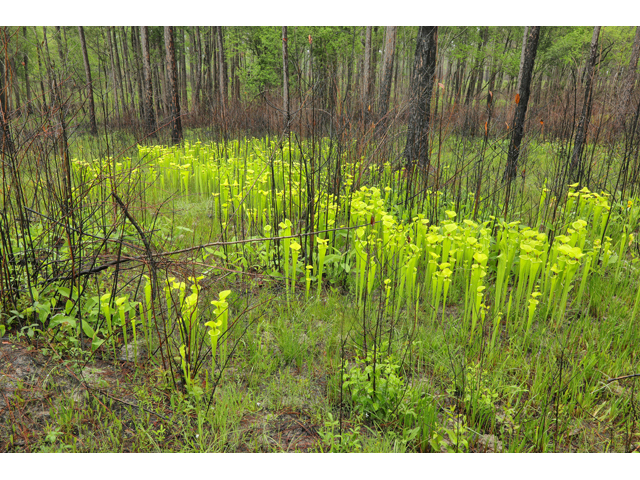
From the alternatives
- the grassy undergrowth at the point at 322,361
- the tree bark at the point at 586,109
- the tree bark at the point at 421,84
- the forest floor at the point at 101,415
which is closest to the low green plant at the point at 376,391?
the grassy undergrowth at the point at 322,361

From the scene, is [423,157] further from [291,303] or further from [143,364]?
[143,364]

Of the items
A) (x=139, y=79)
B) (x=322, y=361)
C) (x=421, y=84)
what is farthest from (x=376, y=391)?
(x=139, y=79)

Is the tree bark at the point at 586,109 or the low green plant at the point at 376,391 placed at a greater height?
the tree bark at the point at 586,109

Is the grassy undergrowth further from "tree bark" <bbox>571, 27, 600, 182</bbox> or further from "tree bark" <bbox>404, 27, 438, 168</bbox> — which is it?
"tree bark" <bbox>404, 27, 438, 168</bbox>

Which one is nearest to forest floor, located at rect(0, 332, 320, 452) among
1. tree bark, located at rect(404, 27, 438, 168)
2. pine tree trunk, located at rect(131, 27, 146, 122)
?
tree bark, located at rect(404, 27, 438, 168)

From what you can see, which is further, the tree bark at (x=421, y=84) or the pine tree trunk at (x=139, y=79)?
the pine tree trunk at (x=139, y=79)

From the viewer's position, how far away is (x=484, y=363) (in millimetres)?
1968

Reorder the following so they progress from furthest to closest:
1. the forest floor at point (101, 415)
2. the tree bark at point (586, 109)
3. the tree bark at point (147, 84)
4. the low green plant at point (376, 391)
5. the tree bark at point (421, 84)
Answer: the tree bark at point (147, 84)
the tree bark at point (421, 84)
the tree bark at point (586, 109)
the low green plant at point (376, 391)
the forest floor at point (101, 415)

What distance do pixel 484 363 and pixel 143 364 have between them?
1.84 m

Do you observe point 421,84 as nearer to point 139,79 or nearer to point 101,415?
point 101,415

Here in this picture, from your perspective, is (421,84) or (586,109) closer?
(586,109)

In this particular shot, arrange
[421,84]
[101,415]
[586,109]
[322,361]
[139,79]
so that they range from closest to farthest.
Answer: [101,415]
[322,361]
[586,109]
[421,84]
[139,79]

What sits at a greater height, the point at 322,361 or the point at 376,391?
the point at 376,391

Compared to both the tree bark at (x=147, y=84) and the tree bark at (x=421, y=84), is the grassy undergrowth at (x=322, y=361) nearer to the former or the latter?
the tree bark at (x=421, y=84)
